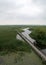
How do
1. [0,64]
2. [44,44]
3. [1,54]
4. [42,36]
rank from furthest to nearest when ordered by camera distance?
[42,36], [44,44], [1,54], [0,64]

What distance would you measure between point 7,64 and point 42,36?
14.4 metres

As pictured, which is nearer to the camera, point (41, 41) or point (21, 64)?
point (21, 64)

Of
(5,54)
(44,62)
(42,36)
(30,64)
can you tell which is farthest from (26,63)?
(42,36)

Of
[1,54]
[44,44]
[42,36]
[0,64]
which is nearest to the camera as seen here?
[0,64]

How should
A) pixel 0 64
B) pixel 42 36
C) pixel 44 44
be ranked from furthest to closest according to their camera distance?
pixel 42 36 < pixel 44 44 < pixel 0 64

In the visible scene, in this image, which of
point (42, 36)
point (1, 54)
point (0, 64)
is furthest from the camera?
point (42, 36)

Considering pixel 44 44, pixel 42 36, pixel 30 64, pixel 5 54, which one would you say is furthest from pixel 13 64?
pixel 42 36

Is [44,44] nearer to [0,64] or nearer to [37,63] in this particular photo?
[37,63]

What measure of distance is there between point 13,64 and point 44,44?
1183 centimetres

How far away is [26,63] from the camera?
14516 millimetres

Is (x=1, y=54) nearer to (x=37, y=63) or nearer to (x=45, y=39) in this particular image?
(x=37, y=63)

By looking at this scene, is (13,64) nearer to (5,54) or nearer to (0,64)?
(0,64)

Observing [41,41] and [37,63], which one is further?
[41,41]

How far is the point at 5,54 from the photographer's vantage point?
18.4 meters
